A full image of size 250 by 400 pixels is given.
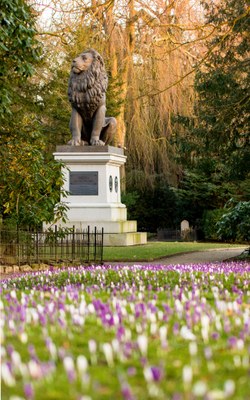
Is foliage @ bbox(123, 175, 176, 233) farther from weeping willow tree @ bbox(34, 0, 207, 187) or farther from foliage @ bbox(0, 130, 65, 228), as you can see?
foliage @ bbox(0, 130, 65, 228)

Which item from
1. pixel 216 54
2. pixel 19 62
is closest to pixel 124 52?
pixel 216 54

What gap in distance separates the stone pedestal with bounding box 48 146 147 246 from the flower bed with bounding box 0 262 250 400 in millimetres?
21441

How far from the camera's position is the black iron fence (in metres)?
17.3

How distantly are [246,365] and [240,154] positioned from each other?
19569 mm

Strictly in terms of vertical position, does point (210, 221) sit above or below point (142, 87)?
below

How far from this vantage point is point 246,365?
4.26 m

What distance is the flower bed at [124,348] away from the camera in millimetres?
3689

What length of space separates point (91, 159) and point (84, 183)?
1066 millimetres

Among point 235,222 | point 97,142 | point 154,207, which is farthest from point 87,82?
point 154,207

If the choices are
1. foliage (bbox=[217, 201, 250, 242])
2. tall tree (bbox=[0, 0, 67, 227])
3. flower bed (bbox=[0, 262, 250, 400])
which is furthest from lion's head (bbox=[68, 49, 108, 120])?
flower bed (bbox=[0, 262, 250, 400])

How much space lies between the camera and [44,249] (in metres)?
18.8

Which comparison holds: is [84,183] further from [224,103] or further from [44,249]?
[44,249]

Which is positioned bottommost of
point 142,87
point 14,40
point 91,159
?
point 91,159

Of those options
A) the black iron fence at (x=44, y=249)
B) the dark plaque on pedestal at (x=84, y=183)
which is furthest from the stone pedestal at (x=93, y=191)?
the black iron fence at (x=44, y=249)
